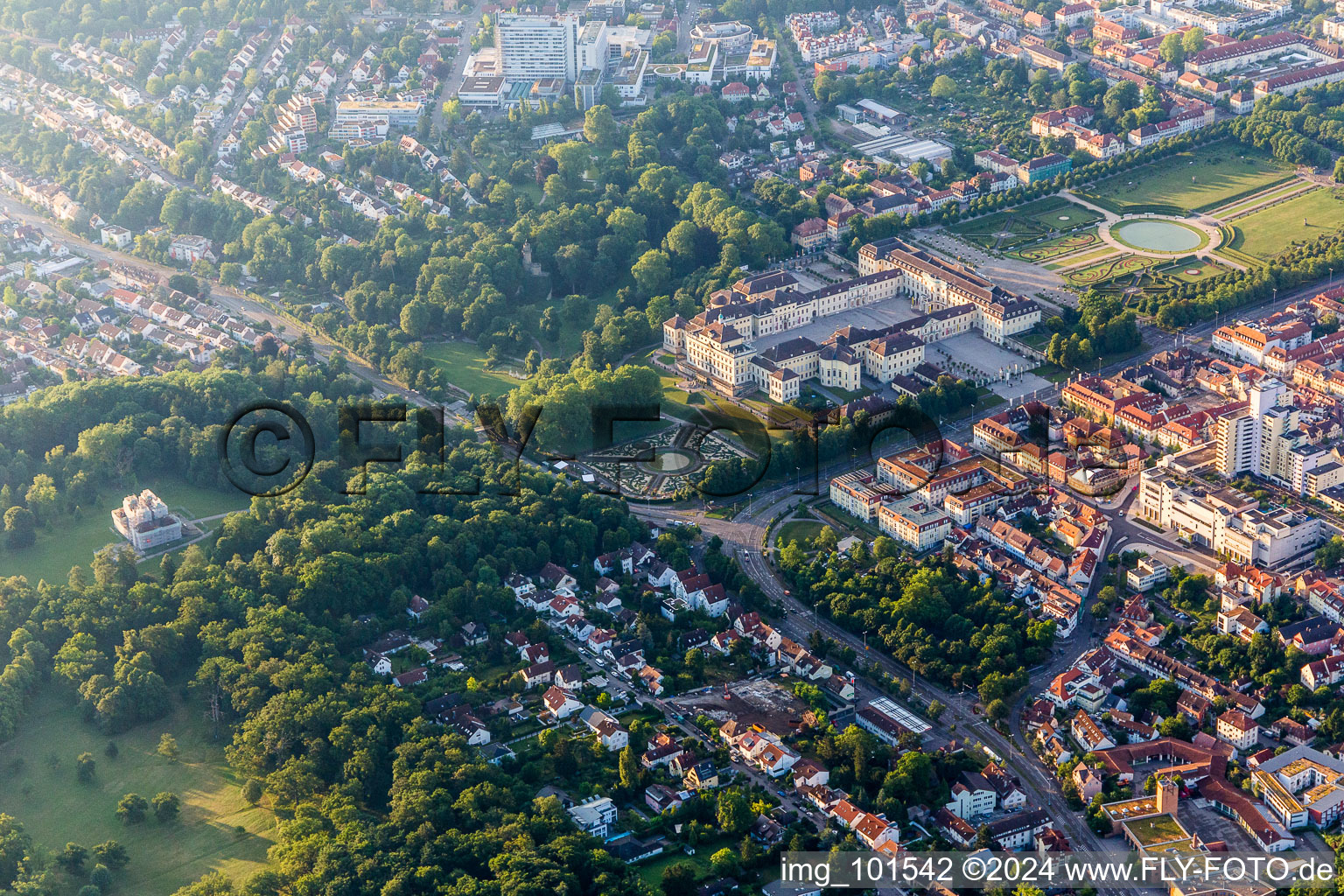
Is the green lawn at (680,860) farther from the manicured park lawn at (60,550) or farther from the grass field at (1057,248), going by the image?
the grass field at (1057,248)

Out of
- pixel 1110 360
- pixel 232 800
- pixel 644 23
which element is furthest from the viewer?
pixel 644 23

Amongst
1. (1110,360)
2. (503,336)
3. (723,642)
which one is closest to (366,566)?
(723,642)

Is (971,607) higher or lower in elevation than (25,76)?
lower

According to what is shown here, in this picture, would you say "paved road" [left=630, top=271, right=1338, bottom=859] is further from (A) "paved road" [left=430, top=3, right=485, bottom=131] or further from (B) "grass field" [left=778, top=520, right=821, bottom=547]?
(A) "paved road" [left=430, top=3, right=485, bottom=131]

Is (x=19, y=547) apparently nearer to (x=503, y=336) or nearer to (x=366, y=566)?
(x=366, y=566)

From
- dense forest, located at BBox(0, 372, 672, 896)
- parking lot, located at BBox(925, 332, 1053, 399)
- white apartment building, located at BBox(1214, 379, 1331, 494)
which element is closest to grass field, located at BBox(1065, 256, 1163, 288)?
parking lot, located at BBox(925, 332, 1053, 399)

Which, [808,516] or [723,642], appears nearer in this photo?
[723,642]
